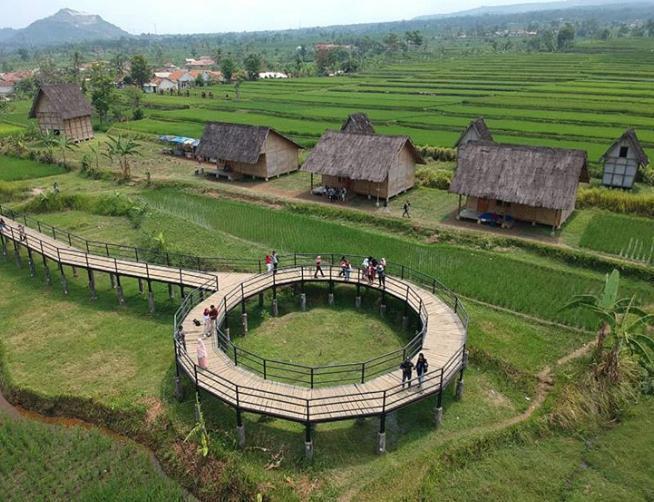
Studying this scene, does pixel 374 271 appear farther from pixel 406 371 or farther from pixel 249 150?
pixel 249 150

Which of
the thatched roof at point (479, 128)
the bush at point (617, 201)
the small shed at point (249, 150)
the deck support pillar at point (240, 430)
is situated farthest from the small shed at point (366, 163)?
the deck support pillar at point (240, 430)

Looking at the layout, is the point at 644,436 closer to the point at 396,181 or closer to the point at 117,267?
the point at 117,267

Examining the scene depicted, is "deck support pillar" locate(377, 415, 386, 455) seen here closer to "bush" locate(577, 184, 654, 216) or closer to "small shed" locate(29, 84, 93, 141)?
"bush" locate(577, 184, 654, 216)

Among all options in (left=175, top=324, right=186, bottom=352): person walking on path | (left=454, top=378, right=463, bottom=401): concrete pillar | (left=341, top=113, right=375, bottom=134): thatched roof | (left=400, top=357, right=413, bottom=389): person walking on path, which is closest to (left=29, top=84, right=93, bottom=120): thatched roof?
(left=341, top=113, right=375, bottom=134): thatched roof

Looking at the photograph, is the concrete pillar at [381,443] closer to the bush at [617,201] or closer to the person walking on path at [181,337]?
the person walking on path at [181,337]

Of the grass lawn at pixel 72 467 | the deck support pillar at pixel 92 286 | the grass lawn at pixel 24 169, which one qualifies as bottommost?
the grass lawn at pixel 72 467

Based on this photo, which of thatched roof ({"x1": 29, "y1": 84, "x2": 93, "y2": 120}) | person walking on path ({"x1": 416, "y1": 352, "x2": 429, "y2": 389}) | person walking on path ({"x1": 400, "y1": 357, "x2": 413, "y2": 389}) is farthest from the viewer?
thatched roof ({"x1": 29, "y1": 84, "x2": 93, "y2": 120})

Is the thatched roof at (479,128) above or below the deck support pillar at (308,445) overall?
above

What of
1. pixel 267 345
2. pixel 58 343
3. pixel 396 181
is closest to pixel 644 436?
pixel 267 345
